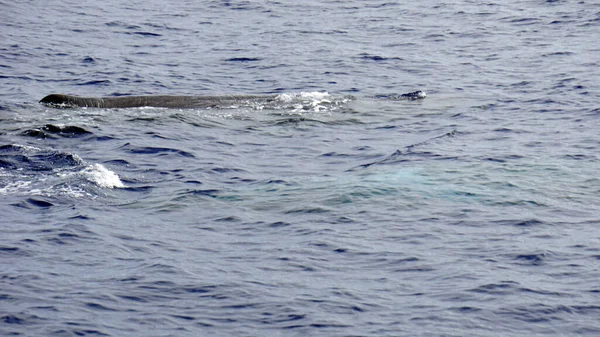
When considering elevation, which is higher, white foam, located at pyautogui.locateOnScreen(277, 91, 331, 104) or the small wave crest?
the small wave crest

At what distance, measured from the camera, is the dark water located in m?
13.1

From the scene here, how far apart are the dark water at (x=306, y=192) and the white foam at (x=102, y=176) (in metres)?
0.11

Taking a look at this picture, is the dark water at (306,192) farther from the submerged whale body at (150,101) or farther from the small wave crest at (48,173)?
the submerged whale body at (150,101)

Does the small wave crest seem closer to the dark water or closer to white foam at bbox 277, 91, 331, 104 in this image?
the dark water

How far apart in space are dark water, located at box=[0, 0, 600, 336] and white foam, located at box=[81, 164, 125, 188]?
114mm

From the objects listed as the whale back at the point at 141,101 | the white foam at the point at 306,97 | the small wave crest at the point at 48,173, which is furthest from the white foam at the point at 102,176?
the white foam at the point at 306,97

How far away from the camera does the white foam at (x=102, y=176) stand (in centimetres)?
1880

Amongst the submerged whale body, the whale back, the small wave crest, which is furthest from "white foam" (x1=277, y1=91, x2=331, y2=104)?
the small wave crest

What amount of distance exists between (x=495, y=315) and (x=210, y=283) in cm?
381

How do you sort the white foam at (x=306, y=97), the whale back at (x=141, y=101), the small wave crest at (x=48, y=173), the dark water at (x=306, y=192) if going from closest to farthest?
1. the dark water at (x=306, y=192)
2. the small wave crest at (x=48, y=173)
3. the whale back at (x=141, y=101)
4. the white foam at (x=306, y=97)

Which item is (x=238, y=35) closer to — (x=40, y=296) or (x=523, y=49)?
(x=523, y=49)

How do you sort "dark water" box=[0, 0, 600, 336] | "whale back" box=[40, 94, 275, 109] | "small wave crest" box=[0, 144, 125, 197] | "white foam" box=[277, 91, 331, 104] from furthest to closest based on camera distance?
1. "white foam" box=[277, 91, 331, 104]
2. "whale back" box=[40, 94, 275, 109]
3. "small wave crest" box=[0, 144, 125, 197]
4. "dark water" box=[0, 0, 600, 336]

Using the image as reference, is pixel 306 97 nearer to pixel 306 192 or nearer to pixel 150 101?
pixel 150 101

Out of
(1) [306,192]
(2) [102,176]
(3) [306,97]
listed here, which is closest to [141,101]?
(3) [306,97]
